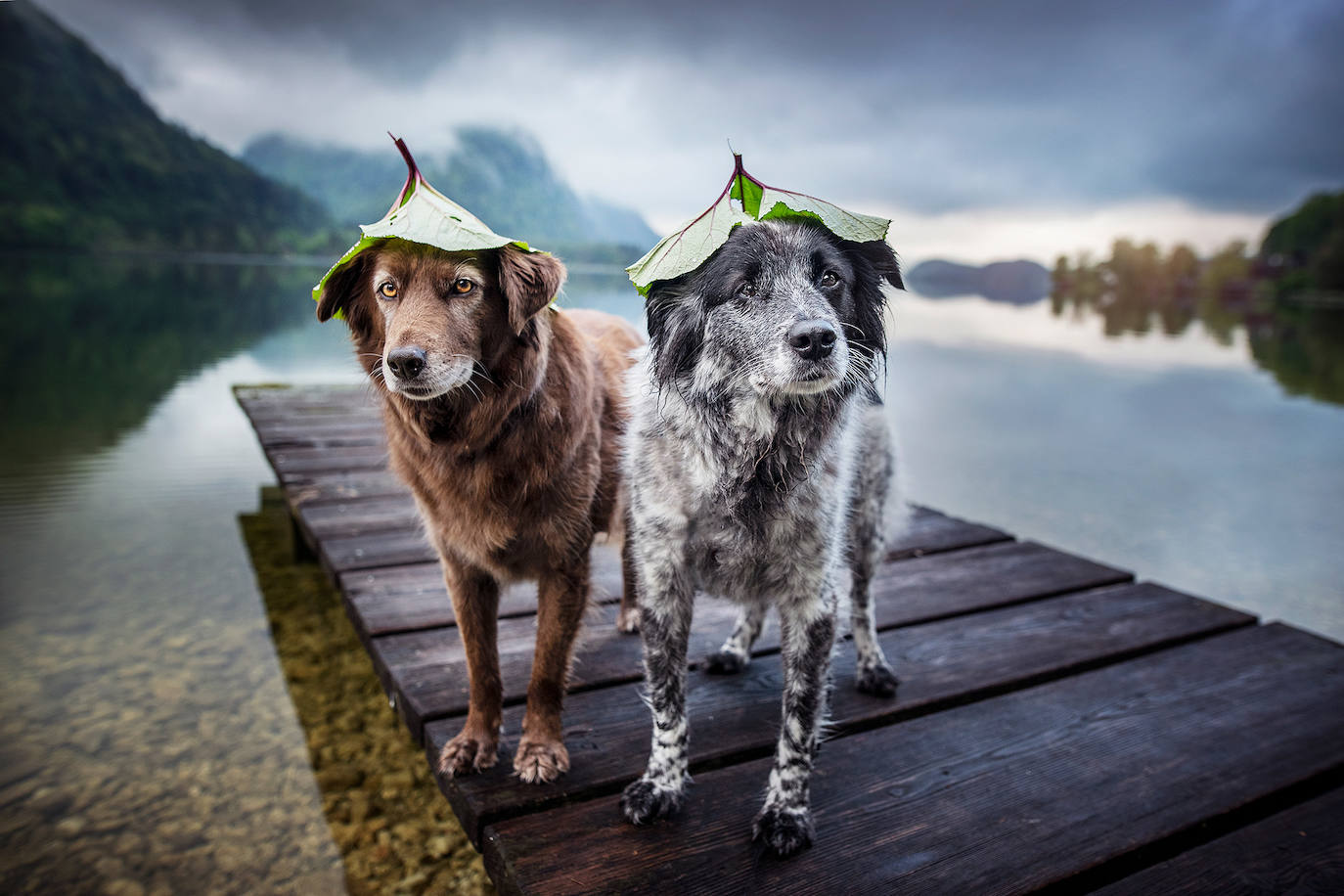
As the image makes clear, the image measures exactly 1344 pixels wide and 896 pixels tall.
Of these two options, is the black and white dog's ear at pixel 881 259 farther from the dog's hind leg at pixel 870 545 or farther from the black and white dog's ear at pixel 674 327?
the dog's hind leg at pixel 870 545

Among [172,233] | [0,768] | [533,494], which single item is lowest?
[0,768]

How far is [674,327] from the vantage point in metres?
1.92

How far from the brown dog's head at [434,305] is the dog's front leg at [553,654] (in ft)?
2.43

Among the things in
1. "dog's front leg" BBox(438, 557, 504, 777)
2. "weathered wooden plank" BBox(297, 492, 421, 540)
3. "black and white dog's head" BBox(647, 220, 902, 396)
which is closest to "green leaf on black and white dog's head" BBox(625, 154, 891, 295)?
"black and white dog's head" BBox(647, 220, 902, 396)

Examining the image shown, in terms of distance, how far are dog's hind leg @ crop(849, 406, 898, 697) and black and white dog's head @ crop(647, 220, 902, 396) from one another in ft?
2.60

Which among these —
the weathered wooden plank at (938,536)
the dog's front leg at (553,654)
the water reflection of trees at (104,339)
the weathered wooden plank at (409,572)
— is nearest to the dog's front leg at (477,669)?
the dog's front leg at (553,654)

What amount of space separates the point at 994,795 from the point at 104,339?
2166 centimetres

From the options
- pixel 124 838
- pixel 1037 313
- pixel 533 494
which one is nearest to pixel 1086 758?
pixel 533 494

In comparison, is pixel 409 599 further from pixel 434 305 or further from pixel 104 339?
pixel 104 339

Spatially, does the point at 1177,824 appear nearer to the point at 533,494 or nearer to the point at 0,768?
the point at 533,494

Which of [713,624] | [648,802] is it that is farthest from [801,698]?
[713,624]

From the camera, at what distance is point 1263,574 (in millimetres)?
7016

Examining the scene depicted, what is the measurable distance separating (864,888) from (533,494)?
137 cm

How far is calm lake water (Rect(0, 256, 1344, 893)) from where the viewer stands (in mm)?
3180
